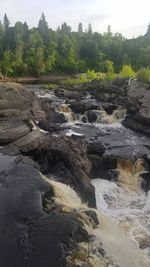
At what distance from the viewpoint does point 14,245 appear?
39.1 feet

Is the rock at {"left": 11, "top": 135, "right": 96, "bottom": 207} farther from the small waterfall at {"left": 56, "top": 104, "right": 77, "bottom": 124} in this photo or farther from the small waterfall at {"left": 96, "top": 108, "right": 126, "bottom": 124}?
the small waterfall at {"left": 56, "top": 104, "right": 77, "bottom": 124}

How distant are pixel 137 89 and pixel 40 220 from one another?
1408 inches

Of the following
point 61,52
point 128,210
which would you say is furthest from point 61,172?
point 61,52

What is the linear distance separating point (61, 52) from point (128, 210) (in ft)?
327

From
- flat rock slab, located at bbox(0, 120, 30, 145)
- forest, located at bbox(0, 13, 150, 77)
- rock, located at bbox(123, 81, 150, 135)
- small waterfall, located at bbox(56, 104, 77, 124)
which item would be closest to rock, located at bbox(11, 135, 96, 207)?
flat rock slab, located at bbox(0, 120, 30, 145)

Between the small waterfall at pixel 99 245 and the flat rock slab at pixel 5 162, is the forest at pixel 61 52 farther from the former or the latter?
the small waterfall at pixel 99 245

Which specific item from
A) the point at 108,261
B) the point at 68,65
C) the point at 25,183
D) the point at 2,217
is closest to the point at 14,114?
the point at 25,183

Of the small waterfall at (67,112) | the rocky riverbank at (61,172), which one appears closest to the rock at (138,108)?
the rocky riverbank at (61,172)

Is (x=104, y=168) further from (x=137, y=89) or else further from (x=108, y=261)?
(x=137, y=89)

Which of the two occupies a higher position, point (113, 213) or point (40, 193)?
point (40, 193)

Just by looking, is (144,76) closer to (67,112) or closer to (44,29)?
(67,112)

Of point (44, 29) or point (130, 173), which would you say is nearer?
point (130, 173)

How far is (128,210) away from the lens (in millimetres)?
19203

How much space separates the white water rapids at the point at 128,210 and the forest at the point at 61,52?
7363 centimetres
